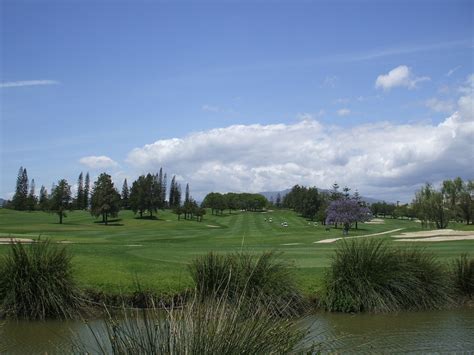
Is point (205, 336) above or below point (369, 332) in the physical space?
above

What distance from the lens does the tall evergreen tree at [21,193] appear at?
140 metres

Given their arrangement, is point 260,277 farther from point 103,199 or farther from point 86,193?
point 86,193

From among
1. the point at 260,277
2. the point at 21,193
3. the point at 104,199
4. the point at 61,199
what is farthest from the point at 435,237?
the point at 21,193

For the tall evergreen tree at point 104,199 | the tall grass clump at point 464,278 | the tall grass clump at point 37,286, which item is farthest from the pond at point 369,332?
the tall evergreen tree at point 104,199

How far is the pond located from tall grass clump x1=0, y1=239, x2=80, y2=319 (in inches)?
19.0

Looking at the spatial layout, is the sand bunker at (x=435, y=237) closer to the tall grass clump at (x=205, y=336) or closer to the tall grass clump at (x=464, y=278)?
the tall grass clump at (x=464, y=278)

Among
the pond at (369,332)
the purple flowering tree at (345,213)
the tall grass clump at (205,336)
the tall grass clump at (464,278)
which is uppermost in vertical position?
the purple flowering tree at (345,213)

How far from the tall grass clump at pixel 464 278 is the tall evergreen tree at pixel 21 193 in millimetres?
138470

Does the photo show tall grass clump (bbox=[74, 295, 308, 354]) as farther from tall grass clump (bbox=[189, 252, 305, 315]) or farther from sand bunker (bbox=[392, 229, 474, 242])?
sand bunker (bbox=[392, 229, 474, 242])

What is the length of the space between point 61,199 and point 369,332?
9008cm

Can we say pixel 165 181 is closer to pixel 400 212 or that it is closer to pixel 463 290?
pixel 400 212

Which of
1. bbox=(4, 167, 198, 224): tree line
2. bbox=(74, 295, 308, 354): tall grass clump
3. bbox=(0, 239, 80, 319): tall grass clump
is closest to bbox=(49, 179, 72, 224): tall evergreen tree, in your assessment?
bbox=(4, 167, 198, 224): tree line

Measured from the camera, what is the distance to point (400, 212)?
171m

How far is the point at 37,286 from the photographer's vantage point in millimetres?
14117
